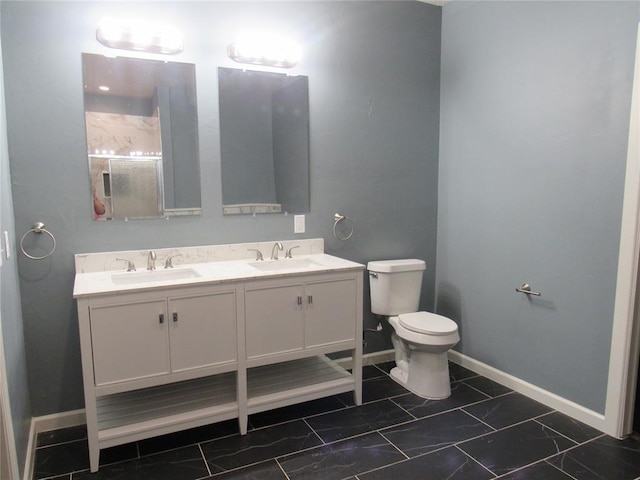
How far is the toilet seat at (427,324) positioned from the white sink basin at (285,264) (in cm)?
70

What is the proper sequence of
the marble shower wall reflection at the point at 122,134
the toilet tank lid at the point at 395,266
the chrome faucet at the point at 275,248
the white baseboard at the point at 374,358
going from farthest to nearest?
1. the white baseboard at the point at 374,358
2. the toilet tank lid at the point at 395,266
3. the chrome faucet at the point at 275,248
4. the marble shower wall reflection at the point at 122,134

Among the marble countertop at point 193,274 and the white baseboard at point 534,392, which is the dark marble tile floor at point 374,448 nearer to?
the white baseboard at point 534,392

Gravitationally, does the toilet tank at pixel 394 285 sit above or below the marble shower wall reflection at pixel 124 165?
below

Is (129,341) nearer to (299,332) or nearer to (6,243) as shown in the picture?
(6,243)

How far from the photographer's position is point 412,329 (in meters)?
2.64

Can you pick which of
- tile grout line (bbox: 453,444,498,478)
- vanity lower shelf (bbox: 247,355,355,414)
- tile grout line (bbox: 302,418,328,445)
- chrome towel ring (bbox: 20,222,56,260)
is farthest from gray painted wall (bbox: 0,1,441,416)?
tile grout line (bbox: 453,444,498,478)

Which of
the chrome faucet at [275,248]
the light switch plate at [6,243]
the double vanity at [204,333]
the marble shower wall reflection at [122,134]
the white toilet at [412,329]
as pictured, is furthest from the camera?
the chrome faucet at [275,248]

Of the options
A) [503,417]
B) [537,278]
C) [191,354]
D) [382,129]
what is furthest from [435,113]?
[191,354]

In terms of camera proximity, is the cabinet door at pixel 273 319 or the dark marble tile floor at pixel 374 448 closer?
the dark marble tile floor at pixel 374 448

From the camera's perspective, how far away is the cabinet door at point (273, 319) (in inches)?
86.7

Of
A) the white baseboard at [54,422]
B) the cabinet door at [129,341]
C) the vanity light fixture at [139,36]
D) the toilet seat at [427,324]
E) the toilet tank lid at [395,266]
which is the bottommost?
the white baseboard at [54,422]

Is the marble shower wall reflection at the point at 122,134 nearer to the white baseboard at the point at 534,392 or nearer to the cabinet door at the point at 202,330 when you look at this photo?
the cabinet door at the point at 202,330

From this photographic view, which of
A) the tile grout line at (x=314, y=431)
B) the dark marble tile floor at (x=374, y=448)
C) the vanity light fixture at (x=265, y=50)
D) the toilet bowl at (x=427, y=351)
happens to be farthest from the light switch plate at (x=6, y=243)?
the toilet bowl at (x=427, y=351)

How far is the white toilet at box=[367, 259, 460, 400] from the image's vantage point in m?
2.59
